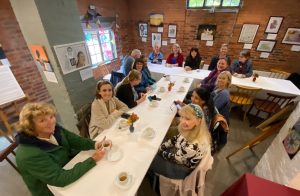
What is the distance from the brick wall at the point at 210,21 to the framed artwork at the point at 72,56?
2.40m

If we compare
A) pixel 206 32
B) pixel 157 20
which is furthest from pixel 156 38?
pixel 206 32

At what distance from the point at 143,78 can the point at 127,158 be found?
205cm

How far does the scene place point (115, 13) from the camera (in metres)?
4.77

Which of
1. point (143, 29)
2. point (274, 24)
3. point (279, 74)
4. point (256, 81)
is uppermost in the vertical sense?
point (274, 24)

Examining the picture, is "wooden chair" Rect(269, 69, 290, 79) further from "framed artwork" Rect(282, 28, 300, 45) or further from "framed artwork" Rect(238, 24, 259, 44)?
"framed artwork" Rect(238, 24, 259, 44)

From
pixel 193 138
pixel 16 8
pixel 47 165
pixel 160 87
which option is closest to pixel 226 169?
pixel 193 138

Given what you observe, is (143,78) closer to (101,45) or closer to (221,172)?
(221,172)

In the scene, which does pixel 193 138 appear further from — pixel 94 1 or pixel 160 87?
pixel 94 1

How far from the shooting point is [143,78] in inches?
123

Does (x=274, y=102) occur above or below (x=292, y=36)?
below

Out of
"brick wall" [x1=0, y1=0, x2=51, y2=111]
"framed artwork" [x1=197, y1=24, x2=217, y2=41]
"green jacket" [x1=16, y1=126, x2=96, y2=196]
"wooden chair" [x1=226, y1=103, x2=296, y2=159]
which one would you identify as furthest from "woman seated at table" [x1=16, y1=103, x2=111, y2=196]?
"framed artwork" [x1=197, y1=24, x2=217, y2=41]

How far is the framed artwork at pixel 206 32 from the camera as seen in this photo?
4550 mm

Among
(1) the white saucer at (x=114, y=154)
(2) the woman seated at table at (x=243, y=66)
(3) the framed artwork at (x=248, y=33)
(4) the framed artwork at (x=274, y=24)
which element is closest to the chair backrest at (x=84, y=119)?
(1) the white saucer at (x=114, y=154)

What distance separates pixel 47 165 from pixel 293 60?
5.72 meters
